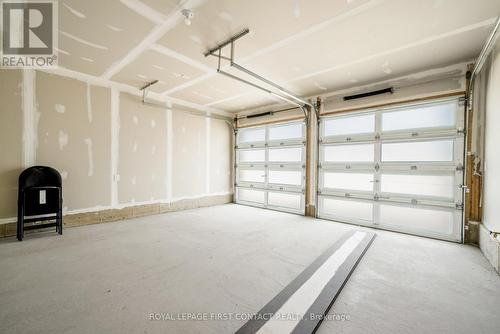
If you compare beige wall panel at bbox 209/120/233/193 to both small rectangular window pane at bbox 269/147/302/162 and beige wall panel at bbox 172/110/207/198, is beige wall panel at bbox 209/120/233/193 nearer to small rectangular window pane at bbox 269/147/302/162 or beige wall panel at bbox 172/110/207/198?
beige wall panel at bbox 172/110/207/198

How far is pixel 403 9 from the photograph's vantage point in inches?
87.9

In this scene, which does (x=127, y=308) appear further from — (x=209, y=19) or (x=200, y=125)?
(x=200, y=125)

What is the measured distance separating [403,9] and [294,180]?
13.0 ft

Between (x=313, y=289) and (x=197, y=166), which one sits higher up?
(x=197, y=166)

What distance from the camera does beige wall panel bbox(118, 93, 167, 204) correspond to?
14.9 feet

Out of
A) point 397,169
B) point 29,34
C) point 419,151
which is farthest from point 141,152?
point 419,151

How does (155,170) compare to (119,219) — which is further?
(155,170)

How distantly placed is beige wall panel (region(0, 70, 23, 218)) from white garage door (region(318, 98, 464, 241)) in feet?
18.9

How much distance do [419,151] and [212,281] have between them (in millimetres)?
4177

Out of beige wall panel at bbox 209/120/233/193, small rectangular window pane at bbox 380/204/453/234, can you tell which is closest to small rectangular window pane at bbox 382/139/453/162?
small rectangular window pane at bbox 380/204/453/234

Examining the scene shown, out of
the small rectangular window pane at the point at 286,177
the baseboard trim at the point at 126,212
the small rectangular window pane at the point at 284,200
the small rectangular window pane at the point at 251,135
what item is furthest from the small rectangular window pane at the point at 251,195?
the small rectangular window pane at the point at 251,135

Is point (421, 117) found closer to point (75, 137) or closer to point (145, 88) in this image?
point (145, 88)

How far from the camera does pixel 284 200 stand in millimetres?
5766

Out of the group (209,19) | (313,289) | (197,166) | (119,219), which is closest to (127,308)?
(313,289)
